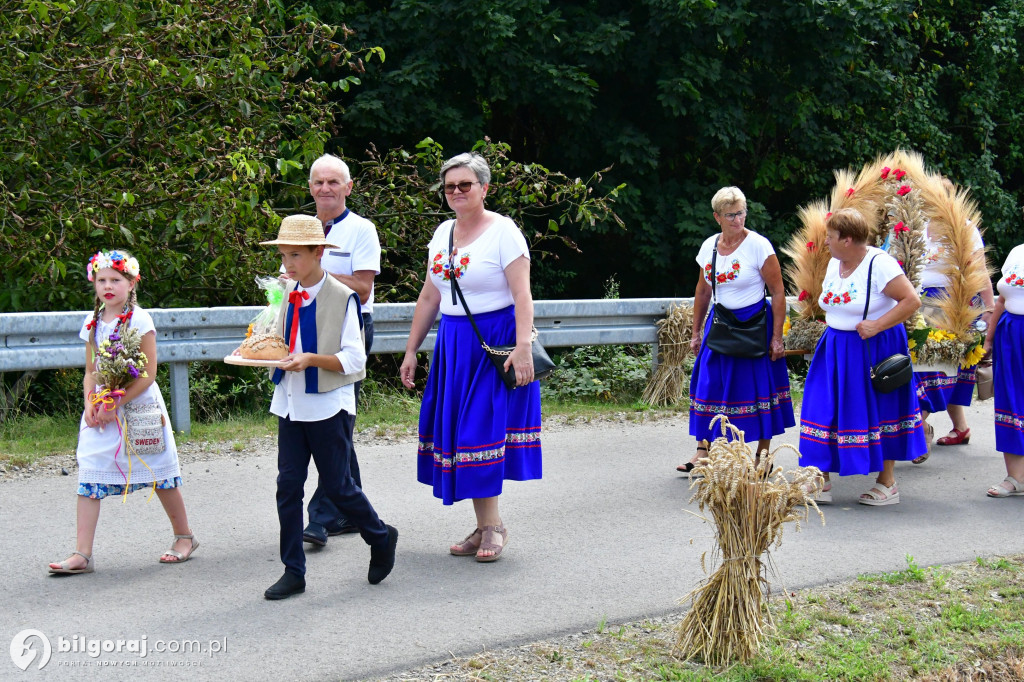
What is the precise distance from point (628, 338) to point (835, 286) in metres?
3.45

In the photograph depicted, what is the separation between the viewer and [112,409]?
17.0 ft

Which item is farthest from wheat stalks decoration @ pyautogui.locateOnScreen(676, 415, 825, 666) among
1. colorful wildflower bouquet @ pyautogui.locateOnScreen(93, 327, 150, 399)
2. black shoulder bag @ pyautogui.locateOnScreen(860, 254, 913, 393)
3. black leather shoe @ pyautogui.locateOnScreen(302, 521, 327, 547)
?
colorful wildflower bouquet @ pyautogui.locateOnScreen(93, 327, 150, 399)

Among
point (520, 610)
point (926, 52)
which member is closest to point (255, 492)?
point (520, 610)

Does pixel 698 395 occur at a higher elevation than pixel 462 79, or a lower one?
lower

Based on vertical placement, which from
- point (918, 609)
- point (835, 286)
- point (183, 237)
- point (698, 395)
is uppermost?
point (183, 237)

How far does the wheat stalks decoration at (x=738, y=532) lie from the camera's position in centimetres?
413

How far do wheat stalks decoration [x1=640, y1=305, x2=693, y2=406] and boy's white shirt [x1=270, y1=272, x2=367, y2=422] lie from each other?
530 cm

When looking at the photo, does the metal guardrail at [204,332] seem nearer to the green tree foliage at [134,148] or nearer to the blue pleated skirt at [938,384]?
the green tree foliage at [134,148]

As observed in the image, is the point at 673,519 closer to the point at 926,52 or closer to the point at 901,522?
the point at 901,522

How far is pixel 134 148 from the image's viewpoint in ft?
31.2

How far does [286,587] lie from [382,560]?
478 millimetres

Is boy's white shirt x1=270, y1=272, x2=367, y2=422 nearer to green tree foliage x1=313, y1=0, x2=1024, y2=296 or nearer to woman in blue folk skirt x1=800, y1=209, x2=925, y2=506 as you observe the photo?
woman in blue folk skirt x1=800, y1=209, x2=925, y2=506

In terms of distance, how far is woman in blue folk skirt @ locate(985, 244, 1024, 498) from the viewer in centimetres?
713

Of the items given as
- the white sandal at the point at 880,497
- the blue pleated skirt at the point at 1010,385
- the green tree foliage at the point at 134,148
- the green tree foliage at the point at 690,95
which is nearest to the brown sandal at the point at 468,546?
the white sandal at the point at 880,497
